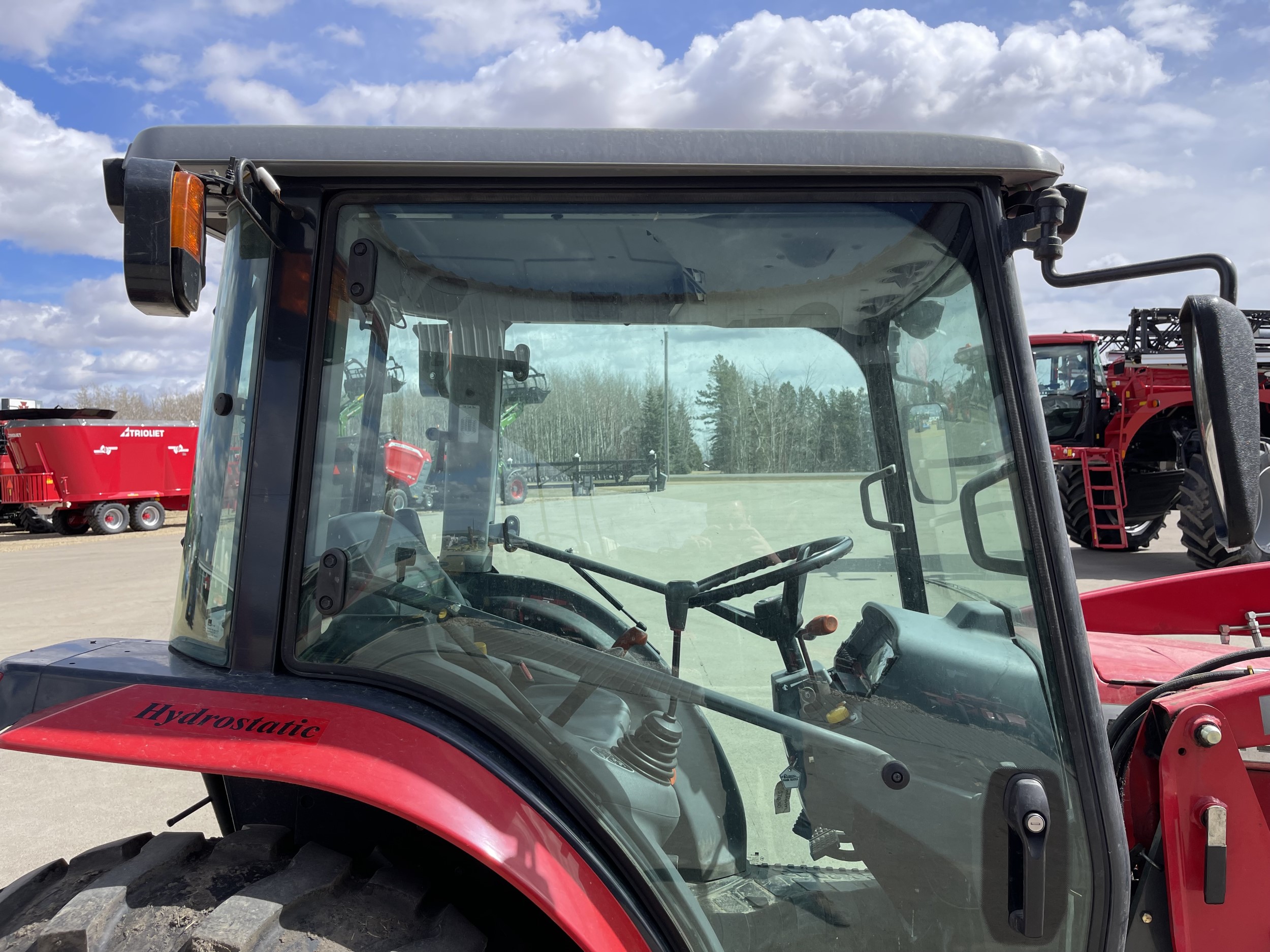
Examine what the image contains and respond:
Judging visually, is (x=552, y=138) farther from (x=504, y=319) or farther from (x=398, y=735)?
(x=398, y=735)

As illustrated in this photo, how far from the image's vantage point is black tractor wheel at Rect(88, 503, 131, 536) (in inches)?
636

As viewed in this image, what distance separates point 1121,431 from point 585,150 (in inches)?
409

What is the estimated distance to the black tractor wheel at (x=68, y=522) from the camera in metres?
16.5

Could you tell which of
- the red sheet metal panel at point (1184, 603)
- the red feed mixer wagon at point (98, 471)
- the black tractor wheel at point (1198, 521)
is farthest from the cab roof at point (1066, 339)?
the red feed mixer wagon at point (98, 471)

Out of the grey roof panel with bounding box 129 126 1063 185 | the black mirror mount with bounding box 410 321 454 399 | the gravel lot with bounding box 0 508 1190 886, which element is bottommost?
the gravel lot with bounding box 0 508 1190 886

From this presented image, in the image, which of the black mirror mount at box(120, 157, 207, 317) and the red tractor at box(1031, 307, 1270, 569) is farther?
the red tractor at box(1031, 307, 1270, 569)

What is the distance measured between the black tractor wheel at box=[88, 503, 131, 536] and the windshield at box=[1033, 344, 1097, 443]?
16595 millimetres

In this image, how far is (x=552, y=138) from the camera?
128 centimetres

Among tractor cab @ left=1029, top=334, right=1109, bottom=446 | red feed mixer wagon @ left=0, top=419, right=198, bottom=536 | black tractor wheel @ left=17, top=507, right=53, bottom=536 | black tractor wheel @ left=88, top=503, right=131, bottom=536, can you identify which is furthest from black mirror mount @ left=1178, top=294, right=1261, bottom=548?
black tractor wheel @ left=17, top=507, right=53, bottom=536

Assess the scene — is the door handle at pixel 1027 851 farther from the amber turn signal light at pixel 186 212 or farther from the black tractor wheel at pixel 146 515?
the black tractor wheel at pixel 146 515

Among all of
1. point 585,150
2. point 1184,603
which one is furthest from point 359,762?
point 1184,603

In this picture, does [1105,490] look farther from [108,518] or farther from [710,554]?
[108,518]

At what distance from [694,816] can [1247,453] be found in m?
0.98

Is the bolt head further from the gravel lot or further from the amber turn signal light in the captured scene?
the gravel lot
